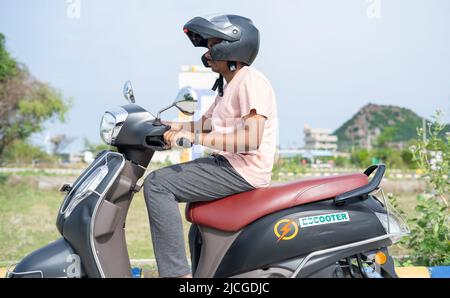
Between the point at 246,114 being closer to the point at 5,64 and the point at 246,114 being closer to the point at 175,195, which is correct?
the point at 175,195

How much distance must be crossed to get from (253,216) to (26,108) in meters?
20.3

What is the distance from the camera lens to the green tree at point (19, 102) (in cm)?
1975

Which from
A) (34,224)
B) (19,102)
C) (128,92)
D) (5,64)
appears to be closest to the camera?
(128,92)

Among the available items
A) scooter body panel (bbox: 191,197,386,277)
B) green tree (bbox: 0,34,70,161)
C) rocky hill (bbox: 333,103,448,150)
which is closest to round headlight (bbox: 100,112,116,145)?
scooter body panel (bbox: 191,197,386,277)

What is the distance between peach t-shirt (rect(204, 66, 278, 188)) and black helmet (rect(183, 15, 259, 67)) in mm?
96

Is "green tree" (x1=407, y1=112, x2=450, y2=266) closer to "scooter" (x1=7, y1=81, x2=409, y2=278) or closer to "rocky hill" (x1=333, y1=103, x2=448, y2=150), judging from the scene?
"scooter" (x1=7, y1=81, x2=409, y2=278)

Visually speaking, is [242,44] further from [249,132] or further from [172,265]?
[172,265]

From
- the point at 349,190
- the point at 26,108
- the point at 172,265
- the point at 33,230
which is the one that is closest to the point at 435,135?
the point at 349,190

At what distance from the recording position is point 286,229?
253cm

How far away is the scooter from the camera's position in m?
2.53

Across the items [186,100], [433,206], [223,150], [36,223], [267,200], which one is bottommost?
[36,223]

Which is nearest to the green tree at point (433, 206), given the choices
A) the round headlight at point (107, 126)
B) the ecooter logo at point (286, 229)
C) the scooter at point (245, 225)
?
the scooter at point (245, 225)

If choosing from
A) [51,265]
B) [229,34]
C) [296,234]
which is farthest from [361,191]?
[51,265]

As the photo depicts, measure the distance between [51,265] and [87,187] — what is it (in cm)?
43
